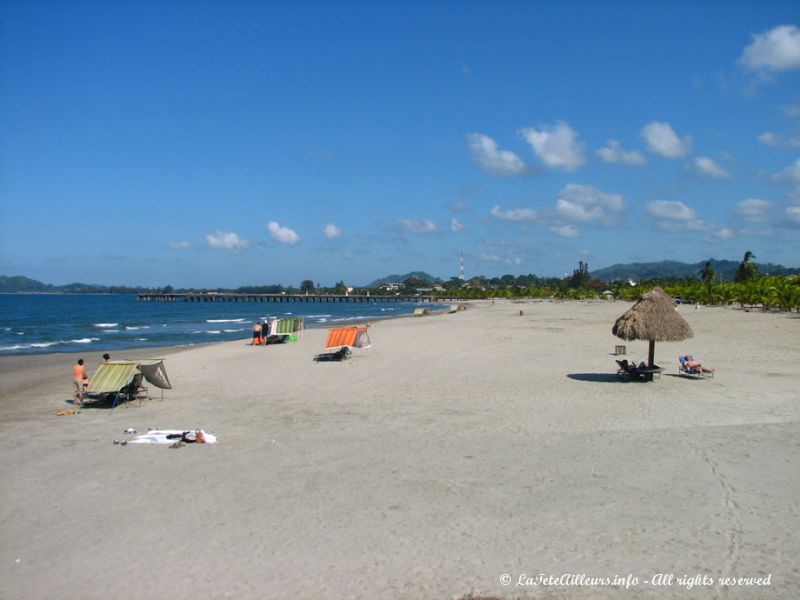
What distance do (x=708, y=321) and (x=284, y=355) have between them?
25.8 m

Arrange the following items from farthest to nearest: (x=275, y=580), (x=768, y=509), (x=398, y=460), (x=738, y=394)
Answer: (x=738, y=394), (x=398, y=460), (x=768, y=509), (x=275, y=580)

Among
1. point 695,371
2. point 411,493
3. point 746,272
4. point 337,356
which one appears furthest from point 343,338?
point 746,272

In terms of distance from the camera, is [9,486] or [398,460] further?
[398,460]

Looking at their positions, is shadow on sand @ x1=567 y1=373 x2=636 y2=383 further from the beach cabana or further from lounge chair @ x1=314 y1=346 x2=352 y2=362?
the beach cabana

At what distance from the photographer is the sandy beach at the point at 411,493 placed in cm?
548

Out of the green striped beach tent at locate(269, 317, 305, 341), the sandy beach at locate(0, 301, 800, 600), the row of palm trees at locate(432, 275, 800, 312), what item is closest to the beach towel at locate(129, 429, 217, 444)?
the sandy beach at locate(0, 301, 800, 600)

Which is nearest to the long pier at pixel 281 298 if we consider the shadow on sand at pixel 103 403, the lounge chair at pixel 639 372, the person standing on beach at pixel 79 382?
the lounge chair at pixel 639 372

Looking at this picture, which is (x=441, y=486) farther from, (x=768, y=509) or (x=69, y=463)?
(x=69, y=463)

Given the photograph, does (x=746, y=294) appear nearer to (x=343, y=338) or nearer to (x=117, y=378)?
(x=343, y=338)

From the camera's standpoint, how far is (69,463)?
9062 millimetres

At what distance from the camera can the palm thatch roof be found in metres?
14.6

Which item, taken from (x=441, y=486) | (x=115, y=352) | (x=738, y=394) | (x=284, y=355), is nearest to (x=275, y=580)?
(x=441, y=486)

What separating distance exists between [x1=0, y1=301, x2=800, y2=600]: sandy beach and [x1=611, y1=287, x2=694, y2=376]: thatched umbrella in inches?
46.0

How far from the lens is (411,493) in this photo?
744 centimetres
